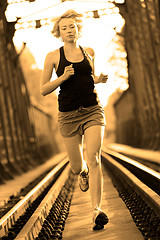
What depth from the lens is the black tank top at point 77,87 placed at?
14.0ft

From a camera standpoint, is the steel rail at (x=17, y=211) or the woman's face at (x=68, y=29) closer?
the woman's face at (x=68, y=29)

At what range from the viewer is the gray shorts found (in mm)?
4277

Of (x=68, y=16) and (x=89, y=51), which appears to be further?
(x=89, y=51)

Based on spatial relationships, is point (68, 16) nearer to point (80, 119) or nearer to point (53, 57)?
point (53, 57)

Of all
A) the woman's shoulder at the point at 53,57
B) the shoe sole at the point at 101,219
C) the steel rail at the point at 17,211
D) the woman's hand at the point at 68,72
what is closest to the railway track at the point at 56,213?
the steel rail at the point at 17,211

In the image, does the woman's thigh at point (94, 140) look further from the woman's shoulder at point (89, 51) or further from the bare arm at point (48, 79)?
the woman's shoulder at point (89, 51)

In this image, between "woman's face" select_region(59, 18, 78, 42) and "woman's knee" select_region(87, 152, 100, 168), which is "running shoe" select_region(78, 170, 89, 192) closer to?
"woman's knee" select_region(87, 152, 100, 168)

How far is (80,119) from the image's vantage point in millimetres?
4316

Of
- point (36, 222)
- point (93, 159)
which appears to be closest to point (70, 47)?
point (93, 159)

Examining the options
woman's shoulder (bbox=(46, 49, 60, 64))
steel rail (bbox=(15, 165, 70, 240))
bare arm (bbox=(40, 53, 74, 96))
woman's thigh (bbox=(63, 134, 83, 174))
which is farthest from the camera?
woman's thigh (bbox=(63, 134, 83, 174))

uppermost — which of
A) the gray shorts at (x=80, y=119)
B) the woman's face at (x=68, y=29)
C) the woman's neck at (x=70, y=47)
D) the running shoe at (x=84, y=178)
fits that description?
the woman's face at (x=68, y=29)

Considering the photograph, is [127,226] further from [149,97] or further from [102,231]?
[149,97]

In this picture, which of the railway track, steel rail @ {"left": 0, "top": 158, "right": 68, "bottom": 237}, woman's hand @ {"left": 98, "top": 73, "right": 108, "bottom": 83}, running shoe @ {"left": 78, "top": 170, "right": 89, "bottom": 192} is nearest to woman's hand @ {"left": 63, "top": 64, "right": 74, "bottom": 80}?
woman's hand @ {"left": 98, "top": 73, "right": 108, "bottom": 83}

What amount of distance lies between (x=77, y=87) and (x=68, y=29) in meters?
0.47
